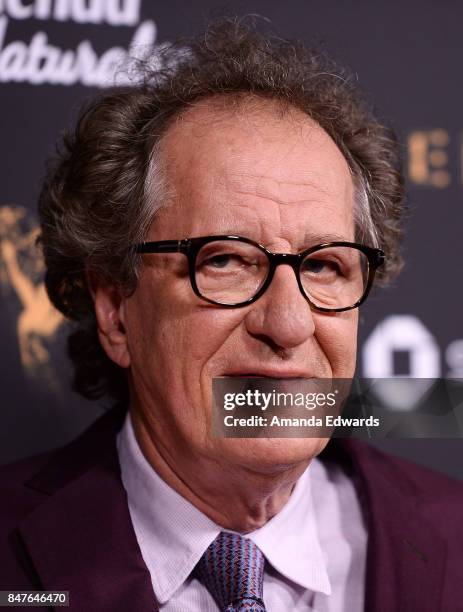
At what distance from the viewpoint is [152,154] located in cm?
114

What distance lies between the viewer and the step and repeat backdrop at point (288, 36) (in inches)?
60.6

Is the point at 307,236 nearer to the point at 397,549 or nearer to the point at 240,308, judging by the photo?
the point at 240,308

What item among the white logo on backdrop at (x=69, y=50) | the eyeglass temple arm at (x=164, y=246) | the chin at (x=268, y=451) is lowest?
the chin at (x=268, y=451)

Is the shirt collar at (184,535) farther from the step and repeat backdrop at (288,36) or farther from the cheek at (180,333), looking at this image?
the step and repeat backdrop at (288,36)

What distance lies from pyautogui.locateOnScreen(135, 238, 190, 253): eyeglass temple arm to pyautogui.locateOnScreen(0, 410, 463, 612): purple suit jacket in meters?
0.38

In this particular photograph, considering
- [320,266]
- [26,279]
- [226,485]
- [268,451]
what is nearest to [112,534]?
[226,485]

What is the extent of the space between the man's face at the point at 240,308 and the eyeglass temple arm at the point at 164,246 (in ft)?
0.04

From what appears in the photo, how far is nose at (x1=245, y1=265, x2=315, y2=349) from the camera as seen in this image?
0.93 meters

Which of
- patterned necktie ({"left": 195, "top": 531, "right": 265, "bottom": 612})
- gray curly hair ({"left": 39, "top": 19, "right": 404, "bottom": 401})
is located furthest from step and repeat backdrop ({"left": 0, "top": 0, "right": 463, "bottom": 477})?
patterned necktie ({"left": 195, "top": 531, "right": 265, "bottom": 612})

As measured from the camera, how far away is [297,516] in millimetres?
1159

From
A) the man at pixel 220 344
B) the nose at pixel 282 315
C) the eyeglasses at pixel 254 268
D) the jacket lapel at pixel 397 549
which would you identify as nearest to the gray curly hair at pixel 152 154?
the man at pixel 220 344

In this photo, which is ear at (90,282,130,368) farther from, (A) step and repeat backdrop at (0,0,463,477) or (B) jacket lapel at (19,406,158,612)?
(A) step and repeat backdrop at (0,0,463,477)

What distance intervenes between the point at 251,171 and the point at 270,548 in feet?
1.90

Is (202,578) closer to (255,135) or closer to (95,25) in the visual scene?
(255,135)
